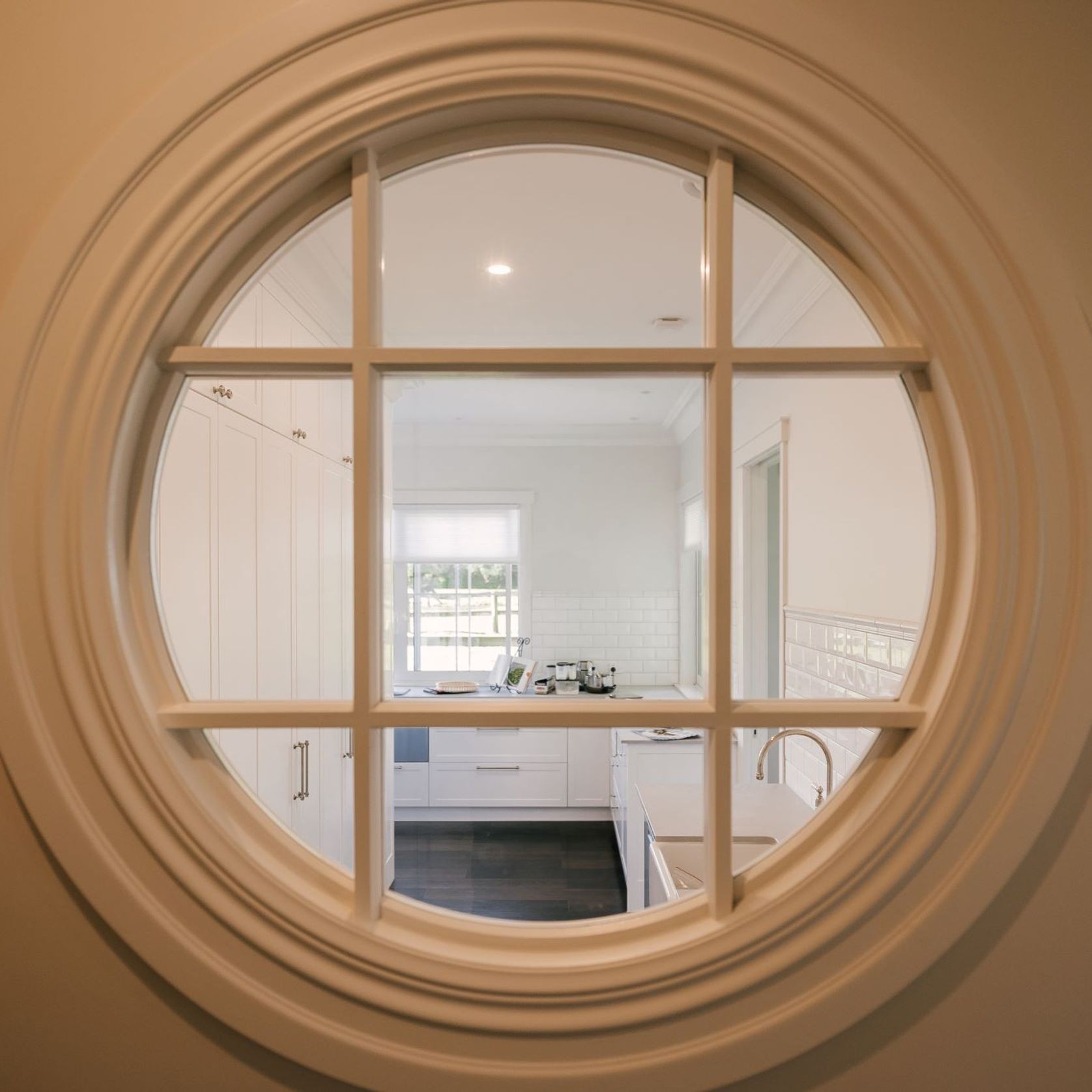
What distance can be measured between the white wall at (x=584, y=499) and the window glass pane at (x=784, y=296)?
8.03 feet

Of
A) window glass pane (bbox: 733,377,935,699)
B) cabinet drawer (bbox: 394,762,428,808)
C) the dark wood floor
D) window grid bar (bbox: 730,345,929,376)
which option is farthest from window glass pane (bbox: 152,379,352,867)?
cabinet drawer (bbox: 394,762,428,808)

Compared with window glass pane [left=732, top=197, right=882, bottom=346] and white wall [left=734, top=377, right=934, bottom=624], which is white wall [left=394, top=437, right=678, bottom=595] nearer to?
white wall [left=734, top=377, right=934, bottom=624]

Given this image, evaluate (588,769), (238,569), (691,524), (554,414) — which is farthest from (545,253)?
(588,769)

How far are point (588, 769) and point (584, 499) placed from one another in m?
1.71

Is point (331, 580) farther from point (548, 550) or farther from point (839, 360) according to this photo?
point (548, 550)

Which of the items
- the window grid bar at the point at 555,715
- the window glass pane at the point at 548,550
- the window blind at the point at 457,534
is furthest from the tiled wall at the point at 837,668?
the window blind at the point at 457,534

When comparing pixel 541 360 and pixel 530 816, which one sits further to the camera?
pixel 530 816

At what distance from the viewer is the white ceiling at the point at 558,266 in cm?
170

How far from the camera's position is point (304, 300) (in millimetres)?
2016

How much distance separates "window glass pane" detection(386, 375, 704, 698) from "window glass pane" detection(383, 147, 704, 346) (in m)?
1.91

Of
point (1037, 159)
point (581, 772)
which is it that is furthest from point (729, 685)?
point (581, 772)

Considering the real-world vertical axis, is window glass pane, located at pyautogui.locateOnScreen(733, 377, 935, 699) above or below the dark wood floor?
above

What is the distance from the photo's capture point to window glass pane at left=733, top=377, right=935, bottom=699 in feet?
5.34

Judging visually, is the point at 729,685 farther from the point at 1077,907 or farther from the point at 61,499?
the point at 61,499
